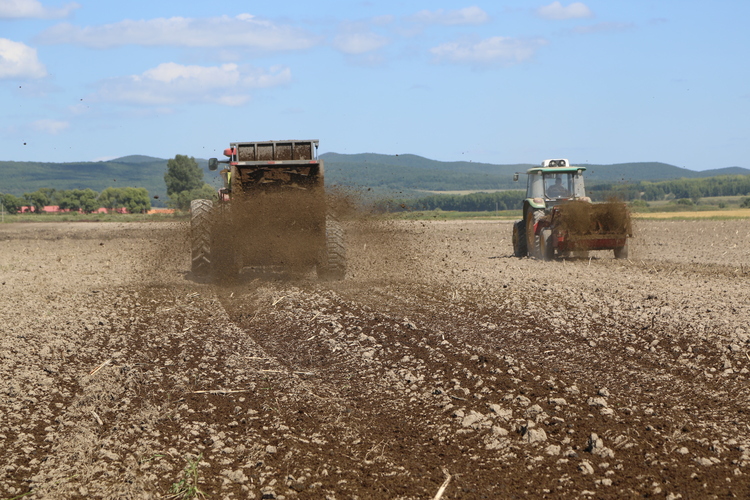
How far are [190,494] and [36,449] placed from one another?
1408 mm

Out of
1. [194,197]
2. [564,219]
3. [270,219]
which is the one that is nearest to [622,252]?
[564,219]

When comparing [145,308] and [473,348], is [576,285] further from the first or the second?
[145,308]

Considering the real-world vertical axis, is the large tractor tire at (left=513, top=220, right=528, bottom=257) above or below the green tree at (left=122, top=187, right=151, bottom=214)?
below

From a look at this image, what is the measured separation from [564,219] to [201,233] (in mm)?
8071

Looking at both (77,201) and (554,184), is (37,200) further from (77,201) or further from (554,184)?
(554,184)

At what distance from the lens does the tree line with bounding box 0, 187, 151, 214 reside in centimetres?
9850

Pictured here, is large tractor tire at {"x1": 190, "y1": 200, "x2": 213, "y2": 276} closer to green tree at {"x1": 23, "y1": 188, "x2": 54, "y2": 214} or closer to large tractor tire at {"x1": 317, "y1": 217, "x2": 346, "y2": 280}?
large tractor tire at {"x1": 317, "y1": 217, "x2": 346, "y2": 280}

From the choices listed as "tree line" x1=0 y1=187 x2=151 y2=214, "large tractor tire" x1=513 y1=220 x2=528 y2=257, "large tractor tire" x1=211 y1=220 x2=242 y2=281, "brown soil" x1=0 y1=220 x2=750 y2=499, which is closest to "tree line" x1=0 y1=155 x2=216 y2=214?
"tree line" x1=0 y1=187 x2=151 y2=214

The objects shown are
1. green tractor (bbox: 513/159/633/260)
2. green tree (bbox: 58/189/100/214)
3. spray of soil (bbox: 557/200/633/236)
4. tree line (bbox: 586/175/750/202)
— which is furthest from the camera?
tree line (bbox: 586/175/750/202)

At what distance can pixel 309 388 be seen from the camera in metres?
6.19

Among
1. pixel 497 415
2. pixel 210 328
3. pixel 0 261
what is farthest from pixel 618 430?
pixel 0 261

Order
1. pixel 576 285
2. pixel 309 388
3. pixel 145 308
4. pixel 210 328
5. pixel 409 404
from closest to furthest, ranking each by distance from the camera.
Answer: pixel 409 404 < pixel 309 388 < pixel 210 328 < pixel 145 308 < pixel 576 285

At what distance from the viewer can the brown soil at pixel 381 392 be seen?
434cm

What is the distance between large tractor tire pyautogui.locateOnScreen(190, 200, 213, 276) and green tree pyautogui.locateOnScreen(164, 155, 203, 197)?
11389 centimetres
